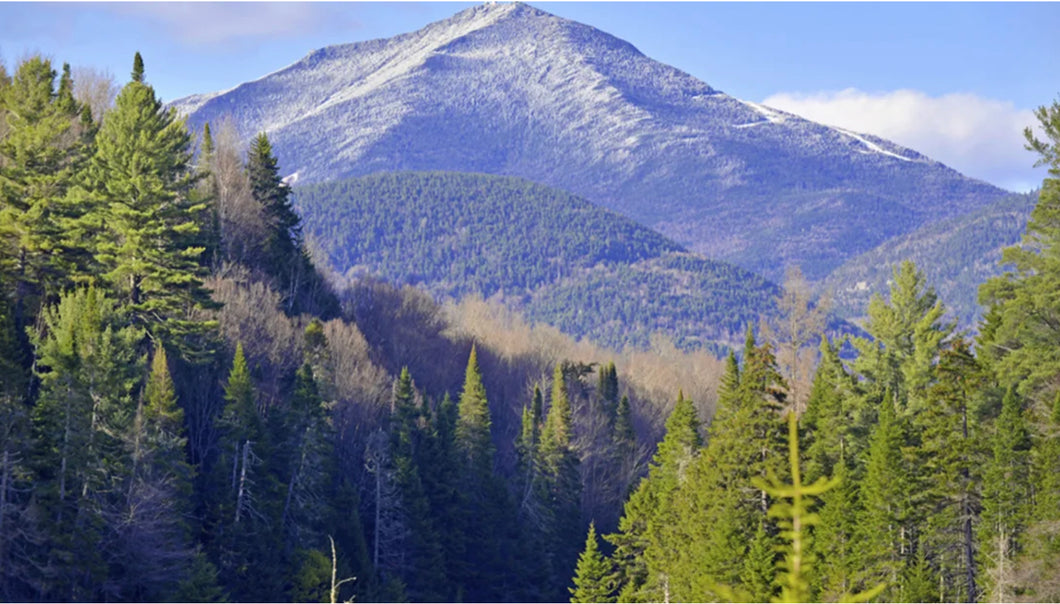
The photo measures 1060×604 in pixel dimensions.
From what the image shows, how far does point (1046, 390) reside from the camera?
55.5 m

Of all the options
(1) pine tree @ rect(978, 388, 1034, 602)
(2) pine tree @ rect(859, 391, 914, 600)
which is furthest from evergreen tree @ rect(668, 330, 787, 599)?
(1) pine tree @ rect(978, 388, 1034, 602)

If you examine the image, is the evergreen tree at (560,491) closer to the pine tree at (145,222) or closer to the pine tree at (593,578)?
the pine tree at (593,578)

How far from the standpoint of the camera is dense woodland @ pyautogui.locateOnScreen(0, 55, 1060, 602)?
50438 millimetres

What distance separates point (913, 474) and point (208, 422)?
37081 millimetres

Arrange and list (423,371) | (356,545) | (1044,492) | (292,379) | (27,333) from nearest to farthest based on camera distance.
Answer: (1044,492) < (27,333) < (356,545) < (292,379) < (423,371)

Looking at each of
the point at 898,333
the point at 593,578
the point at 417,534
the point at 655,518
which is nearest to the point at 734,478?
the point at 655,518

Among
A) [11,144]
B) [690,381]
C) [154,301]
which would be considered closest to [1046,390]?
[154,301]

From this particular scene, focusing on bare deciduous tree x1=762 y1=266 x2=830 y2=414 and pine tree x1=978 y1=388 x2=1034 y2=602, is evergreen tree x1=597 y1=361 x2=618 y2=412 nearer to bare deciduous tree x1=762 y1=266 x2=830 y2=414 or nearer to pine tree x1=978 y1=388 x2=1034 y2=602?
bare deciduous tree x1=762 y1=266 x2=830 y2=414

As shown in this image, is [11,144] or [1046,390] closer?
[1046,390]

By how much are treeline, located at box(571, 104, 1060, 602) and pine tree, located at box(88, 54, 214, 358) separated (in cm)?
2413

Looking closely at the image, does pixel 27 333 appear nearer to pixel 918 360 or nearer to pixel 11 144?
pixel 11 144

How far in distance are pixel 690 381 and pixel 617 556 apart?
109495 millimetres

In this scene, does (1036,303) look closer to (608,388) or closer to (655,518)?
(655,518)

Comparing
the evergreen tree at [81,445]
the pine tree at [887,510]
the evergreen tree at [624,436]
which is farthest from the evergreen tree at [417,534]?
the pine tree at [887,510]
